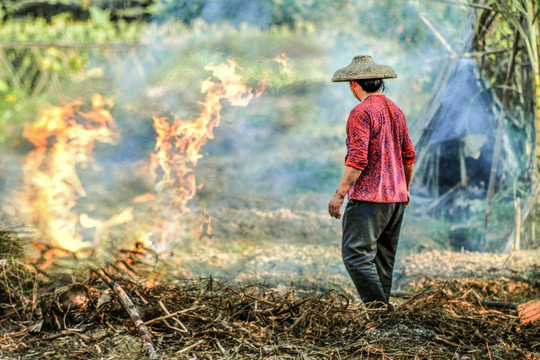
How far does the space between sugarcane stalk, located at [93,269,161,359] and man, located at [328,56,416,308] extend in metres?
1.25

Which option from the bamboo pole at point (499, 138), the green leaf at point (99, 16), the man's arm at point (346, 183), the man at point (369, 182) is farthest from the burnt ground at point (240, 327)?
the green leaf at point (99, 16)

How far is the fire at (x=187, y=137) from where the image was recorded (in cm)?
550

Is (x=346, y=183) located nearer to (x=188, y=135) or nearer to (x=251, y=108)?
(x=188, y=135)

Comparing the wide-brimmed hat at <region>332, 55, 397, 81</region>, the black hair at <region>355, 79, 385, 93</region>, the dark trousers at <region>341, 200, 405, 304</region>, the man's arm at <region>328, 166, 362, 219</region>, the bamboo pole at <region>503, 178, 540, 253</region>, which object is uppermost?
the wide-brimmed hat at <region>332, 55, 397, 81</region>

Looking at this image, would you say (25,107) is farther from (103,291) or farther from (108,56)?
(103,291)

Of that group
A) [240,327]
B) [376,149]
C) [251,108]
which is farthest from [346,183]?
[251,108]

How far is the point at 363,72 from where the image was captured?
3260 mm

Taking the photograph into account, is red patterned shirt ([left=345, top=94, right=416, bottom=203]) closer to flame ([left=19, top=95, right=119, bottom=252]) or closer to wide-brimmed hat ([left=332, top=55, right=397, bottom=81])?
wide-brimmed hat ([left=332, top=55, right=397, bottom=81])

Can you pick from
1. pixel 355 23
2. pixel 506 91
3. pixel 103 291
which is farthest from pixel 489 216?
pixel 103 291

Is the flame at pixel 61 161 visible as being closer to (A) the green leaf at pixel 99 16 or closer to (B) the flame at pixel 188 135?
(B) the flame at pixel 188 135

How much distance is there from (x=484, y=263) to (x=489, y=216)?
73 centimetres

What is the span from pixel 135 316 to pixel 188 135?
2.66 metres

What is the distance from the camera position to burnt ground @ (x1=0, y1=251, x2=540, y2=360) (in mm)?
2814

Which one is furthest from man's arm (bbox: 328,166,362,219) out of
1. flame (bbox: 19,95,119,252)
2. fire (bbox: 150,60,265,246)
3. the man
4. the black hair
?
flame (bbox: 19,95,119,252)
